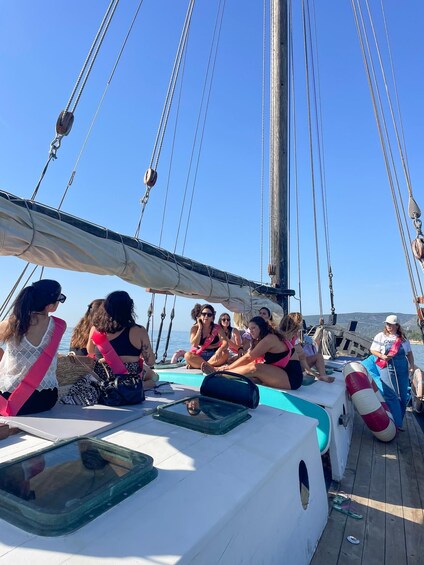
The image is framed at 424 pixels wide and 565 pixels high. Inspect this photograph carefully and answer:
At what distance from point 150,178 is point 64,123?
2.05 metres

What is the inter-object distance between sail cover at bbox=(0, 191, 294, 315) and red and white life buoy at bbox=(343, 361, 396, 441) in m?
2.11

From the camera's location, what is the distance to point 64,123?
15.5 ft

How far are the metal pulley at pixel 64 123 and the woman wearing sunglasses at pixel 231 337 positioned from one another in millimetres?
3684

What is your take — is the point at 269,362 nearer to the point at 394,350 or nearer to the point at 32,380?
the point at 394,350

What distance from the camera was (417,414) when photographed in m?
5.64

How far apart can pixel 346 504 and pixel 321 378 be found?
1890 millimetres

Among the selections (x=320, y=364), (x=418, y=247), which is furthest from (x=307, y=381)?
(x=418, y=247)

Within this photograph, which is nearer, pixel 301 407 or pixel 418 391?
pixel 301 407

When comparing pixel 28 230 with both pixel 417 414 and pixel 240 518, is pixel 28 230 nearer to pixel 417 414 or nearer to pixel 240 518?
pixel 240 518

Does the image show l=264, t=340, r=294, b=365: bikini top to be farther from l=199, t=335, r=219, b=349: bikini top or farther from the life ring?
the life ring

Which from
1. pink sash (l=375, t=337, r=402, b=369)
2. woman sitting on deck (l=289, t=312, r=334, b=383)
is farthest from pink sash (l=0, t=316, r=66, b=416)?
pink sash (l=375, t=337, r=402, b=369)

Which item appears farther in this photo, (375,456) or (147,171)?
(147,171)

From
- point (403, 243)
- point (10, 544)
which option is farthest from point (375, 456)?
point (10, 544)

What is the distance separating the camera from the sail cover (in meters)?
2.73
